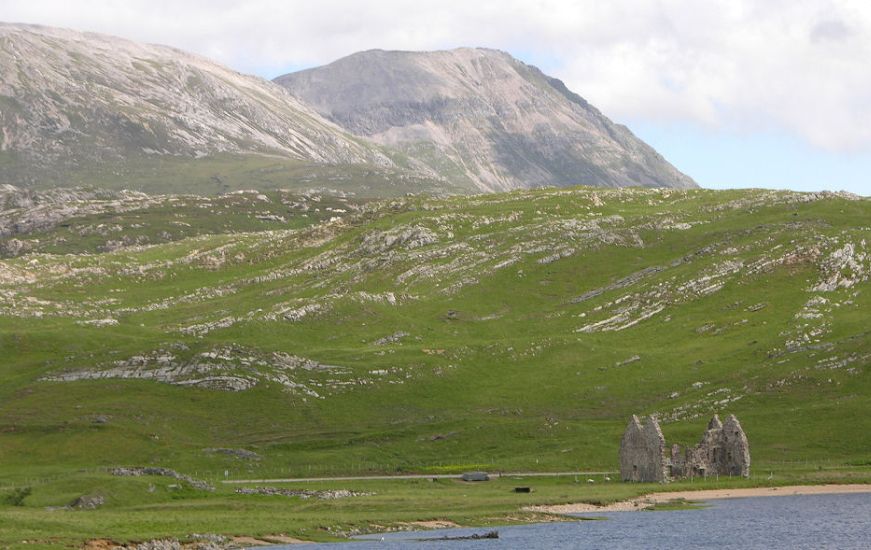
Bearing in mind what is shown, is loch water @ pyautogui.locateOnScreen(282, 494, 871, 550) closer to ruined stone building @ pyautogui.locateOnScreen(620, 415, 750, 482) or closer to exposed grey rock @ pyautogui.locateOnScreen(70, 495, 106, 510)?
ruined stone building @ pyautogui.locateOnScreen(620, 415, 750, 482)

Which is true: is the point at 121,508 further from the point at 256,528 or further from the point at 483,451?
the point at 483,451

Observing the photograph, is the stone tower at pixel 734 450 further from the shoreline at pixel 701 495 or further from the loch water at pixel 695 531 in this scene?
the loch water at pixel 695 531

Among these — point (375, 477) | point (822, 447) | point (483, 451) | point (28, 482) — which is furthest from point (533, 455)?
point (28, 482)

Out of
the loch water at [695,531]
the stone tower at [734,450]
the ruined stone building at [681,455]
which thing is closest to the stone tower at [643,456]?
the ruined stone building at [681,455]

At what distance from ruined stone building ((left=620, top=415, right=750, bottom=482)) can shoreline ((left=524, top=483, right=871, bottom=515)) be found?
7.36 metres

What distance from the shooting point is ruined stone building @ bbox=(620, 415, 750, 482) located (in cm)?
15675

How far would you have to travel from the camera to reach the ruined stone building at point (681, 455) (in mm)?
156750

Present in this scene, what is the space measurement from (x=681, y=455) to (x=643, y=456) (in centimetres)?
860

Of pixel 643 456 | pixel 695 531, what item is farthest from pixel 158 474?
pixel 695 531

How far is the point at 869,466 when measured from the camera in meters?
165

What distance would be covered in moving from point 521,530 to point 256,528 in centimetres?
2389

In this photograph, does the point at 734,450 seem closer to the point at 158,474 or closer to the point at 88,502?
the point at 158,474

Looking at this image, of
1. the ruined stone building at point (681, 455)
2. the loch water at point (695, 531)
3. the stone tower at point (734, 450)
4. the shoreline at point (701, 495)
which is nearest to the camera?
the loch water at point (695, 531)

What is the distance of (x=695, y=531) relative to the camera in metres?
119
